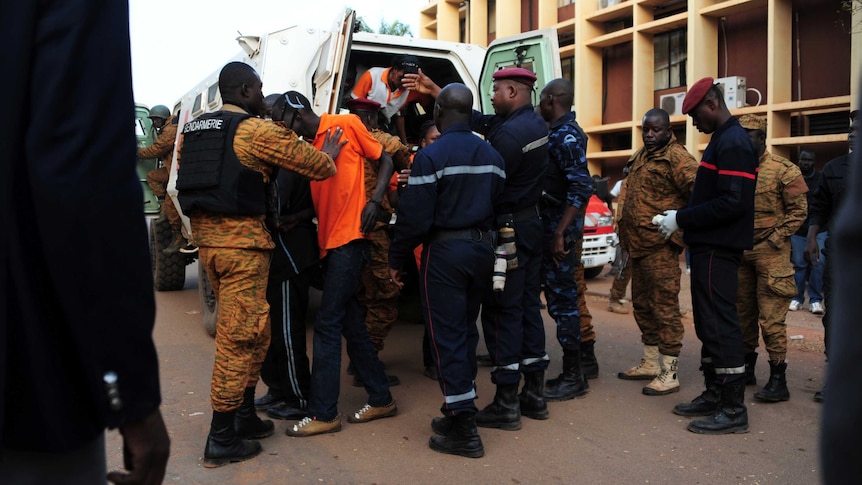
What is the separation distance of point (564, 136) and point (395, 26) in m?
23.6

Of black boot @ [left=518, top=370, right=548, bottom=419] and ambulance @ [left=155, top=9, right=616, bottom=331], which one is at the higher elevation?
ambulance @ [left=155, top=9, right=616, bottom=331]

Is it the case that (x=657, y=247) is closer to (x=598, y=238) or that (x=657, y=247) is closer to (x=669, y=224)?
(x=669, y=224)

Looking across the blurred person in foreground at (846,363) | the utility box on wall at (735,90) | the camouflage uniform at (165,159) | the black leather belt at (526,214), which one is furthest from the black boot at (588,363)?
the utility box on wall at (735,90)

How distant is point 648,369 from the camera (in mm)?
5547

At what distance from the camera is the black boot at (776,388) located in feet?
16.2

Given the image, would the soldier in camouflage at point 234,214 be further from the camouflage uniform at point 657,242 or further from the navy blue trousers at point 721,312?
the camouflage uniform at point 657,242

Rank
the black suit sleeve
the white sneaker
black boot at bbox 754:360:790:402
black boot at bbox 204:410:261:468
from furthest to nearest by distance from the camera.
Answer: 1. the white sneaker
2. black boot at bbox 754:360:790:402
3. black boot at bbox 204:410:261:468
4. the black suit sleeve


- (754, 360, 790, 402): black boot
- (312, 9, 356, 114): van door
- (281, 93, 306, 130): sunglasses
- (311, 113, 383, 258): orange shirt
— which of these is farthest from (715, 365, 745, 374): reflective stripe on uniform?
(312, 9, 356, 114): van door

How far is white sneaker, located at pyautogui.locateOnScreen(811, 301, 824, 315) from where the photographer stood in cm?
808

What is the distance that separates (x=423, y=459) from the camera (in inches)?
157

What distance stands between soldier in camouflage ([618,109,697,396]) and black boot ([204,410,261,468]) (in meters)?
2.81

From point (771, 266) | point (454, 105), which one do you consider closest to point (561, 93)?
point (454, 105)

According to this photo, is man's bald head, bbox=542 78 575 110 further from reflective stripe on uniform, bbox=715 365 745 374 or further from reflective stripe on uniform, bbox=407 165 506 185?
reflective stripe on uniform, bbox=715 365 745 374

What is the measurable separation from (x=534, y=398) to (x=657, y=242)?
1.51 meters
